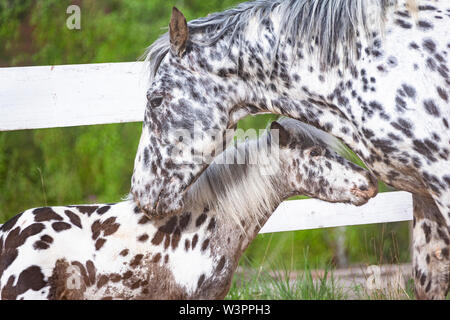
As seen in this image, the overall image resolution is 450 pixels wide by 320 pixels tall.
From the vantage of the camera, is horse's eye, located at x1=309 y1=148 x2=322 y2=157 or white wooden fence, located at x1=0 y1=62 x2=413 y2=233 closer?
horse's eye, located at x1=309 y1=148 x2=322 y2=157

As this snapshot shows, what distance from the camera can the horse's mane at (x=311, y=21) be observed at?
2.08m

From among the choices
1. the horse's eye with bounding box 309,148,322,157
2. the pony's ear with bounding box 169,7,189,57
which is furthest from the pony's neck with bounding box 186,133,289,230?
the pony's ear with bounding box 169,7,189,57

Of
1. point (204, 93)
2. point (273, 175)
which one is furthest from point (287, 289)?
point (204, 93)

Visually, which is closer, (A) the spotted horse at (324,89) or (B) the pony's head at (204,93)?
(A) the spotted horse at (324,89)

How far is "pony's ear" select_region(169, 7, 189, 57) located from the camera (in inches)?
87.0

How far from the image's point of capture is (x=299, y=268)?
3994 mm

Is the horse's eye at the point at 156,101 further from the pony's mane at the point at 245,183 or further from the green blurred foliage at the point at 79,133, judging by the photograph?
the green blurred foliage at the point at 79,133

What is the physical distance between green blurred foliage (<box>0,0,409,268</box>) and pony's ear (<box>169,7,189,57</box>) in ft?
5.24

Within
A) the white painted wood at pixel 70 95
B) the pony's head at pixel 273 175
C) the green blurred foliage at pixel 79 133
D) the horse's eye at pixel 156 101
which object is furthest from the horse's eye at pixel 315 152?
the green blurred foliage at pixel 79 133

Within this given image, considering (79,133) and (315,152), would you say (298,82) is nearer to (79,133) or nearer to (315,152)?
(315,152)

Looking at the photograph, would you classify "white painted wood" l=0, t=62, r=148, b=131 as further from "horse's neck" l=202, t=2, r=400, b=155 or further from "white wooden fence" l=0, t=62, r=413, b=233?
"horse's neck" l=202, t=2, r=400, b=155

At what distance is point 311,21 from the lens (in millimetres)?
2164

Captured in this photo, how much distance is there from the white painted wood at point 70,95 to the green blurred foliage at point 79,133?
93cm

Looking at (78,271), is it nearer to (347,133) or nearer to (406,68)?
(347,133)
